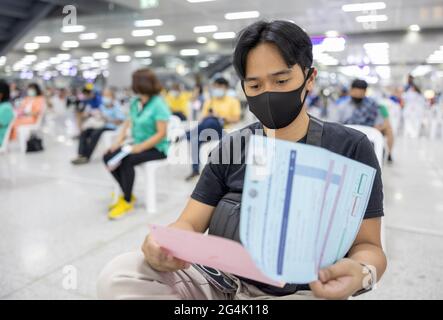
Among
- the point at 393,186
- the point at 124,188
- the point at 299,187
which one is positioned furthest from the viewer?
the point at 393,186

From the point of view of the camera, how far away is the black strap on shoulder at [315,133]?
91 centimetres

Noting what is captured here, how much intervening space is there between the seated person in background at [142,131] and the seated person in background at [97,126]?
2.28 m

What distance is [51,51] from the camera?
16.0m

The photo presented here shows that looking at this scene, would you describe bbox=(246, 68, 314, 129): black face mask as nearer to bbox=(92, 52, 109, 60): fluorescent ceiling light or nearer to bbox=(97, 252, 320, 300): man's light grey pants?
bbox=(97, 252, 320, 300): man's light grey pants

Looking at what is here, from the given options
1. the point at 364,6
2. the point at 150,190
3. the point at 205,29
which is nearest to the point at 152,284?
the point at 150,190

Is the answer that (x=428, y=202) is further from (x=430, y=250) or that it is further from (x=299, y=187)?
(x=299, y=187)

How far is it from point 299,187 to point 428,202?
321 cm

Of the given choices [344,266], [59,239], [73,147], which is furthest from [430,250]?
[73,147]

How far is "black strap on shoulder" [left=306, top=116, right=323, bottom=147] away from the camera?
91 centimetres

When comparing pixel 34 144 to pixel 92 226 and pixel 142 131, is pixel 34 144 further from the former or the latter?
pixel 92 226

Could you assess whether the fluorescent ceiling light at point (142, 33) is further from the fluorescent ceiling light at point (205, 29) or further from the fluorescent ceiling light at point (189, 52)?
the fluorescent ceiling light at point (189, 52)

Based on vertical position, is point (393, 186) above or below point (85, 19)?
below

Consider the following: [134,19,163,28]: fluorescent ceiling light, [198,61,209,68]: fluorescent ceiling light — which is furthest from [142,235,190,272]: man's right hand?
[198,61,209,68]: fluorescent ceiling light

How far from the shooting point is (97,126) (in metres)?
5.39
